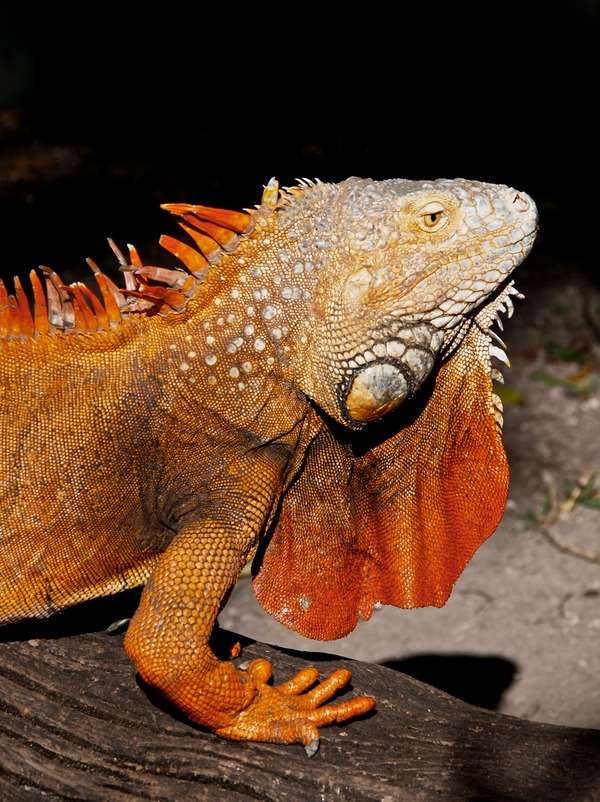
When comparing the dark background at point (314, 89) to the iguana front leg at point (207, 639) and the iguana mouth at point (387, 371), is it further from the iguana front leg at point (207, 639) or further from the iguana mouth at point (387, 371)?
the iguana front leg at point (207, 639)

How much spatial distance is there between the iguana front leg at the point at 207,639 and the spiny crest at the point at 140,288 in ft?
2.11

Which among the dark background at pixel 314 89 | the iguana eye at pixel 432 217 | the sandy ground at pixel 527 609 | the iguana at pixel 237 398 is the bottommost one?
the sandy ground at pixel 527 609

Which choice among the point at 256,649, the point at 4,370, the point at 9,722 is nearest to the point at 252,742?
the point at 256,649

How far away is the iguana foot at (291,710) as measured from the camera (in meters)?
2.97

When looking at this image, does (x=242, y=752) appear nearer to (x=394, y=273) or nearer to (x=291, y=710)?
(x=291, y=710)

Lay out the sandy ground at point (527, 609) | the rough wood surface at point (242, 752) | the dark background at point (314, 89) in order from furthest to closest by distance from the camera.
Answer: the dark background at point (314, 89)
the sandy ground at point (527, 609)
the rough wood surface at point (242, 752)

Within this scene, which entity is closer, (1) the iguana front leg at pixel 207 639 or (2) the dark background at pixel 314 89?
(1) the iguana front leg at pixel 207 639

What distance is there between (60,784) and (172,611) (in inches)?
24.0

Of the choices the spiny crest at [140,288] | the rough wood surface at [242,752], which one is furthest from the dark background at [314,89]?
the rough wood surface at [242,752]

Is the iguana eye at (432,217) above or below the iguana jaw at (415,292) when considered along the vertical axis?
above

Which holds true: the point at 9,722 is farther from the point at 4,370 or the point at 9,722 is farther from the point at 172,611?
the point at 4,370

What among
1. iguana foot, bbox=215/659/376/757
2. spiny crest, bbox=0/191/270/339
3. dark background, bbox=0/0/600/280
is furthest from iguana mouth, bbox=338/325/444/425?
dark background, bbox=0/0/600/280

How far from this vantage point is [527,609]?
5555 mm

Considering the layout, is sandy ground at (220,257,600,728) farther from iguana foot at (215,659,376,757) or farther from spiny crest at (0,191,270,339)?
spiny crest at (0,191,270,339)
